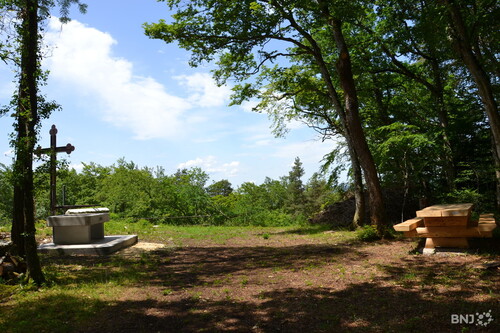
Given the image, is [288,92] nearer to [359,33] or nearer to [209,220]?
[359,33]

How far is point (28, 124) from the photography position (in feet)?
18.5

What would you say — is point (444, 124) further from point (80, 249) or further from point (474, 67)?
point (80, 249)

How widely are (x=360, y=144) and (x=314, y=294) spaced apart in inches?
231

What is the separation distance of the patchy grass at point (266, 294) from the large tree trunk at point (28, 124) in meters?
0.65

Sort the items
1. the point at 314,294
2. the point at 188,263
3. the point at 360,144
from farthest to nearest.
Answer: the point at 360,144 → the point at 188,263 → the point at 314,294

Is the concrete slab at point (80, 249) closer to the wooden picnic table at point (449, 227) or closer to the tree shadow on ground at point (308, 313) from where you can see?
the tree shadow on ground at point (308, 313)

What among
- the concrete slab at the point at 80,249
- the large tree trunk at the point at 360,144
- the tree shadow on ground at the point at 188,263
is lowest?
the tree shadow on ground at the point at 188,263

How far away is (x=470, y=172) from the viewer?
34.4 ft

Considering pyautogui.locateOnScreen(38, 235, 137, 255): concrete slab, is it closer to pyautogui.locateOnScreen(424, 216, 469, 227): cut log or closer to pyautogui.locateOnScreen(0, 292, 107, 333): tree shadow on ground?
pyautogui.locateOnScreen(0, 292, 107, 333): tree shadow on ground

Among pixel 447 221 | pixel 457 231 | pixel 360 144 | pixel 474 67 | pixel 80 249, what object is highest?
pixel 474 67

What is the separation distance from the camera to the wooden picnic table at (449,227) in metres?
6.19

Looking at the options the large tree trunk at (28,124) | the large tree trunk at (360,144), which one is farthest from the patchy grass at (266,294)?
the large tree trunk at (360,144)

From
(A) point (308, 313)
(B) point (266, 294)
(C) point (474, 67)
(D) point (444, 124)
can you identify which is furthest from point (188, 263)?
(D) point (444, 124)

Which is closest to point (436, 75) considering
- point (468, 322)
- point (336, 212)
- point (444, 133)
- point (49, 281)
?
point (444, 133)
